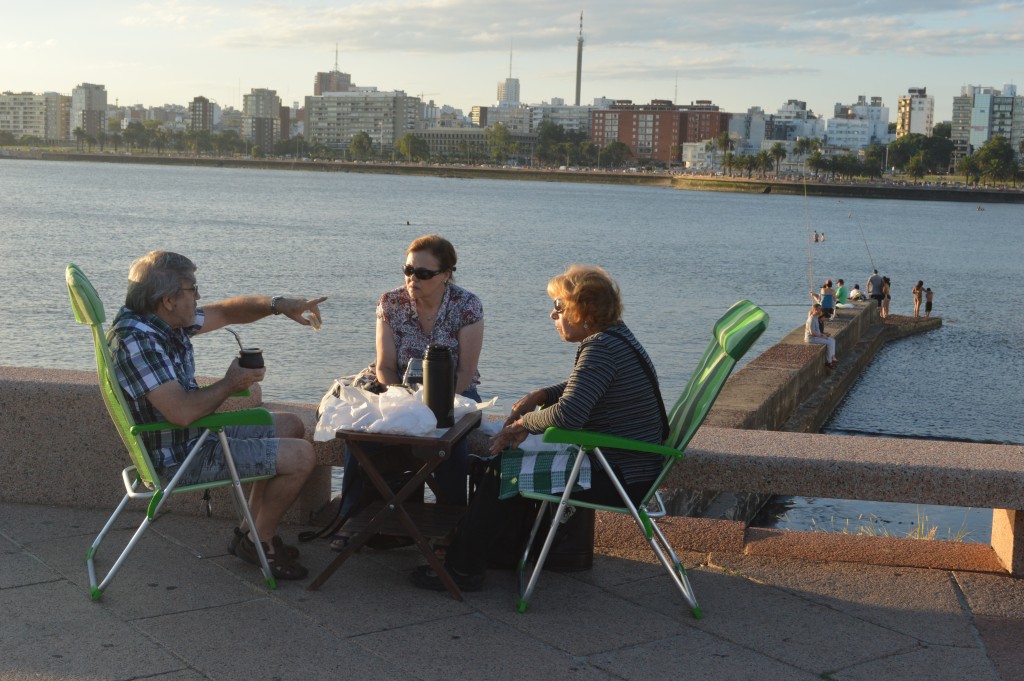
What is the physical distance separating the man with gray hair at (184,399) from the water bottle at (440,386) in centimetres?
47

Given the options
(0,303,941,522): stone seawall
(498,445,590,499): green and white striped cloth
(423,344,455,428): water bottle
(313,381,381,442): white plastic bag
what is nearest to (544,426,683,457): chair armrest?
(498,445,590,499): green and white striped cloth

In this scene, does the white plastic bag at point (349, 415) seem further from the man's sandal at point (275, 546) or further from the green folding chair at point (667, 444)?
the green folding chair at point (667, 444)

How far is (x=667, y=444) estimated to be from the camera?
4141 mm

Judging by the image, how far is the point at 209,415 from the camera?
396 cm

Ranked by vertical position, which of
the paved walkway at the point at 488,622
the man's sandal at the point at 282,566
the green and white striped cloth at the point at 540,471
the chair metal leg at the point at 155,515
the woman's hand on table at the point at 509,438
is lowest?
the paved walkway at the point at 488,622

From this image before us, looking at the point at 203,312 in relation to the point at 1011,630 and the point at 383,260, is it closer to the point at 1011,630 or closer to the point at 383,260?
the point at 1011,630

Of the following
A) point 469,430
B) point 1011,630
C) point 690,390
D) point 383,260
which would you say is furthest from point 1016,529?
point 383,260

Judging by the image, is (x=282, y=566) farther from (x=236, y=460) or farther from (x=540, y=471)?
(x=540, y=471)

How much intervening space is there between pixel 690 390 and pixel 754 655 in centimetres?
98

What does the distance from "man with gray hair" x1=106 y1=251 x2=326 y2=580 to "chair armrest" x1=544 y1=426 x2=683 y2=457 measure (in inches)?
37.6

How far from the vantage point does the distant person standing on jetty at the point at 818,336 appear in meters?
21.6

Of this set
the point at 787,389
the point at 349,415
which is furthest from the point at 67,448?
the point at 787,389

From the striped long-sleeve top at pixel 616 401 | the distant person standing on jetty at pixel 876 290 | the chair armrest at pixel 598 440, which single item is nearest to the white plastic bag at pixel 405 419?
the striped long-sleeve top at pixel 616 401

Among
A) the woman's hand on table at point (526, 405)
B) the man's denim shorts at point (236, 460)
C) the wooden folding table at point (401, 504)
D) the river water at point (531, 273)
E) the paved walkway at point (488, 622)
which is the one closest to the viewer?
the paved walkway at point (488, 622)
